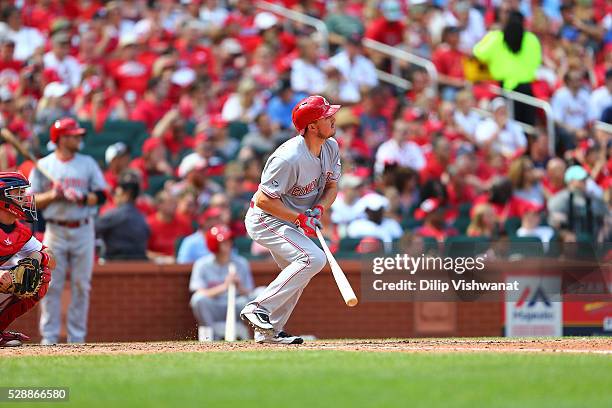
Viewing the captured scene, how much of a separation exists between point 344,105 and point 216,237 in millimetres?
4713

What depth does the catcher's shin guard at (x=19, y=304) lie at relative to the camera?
31.4ft

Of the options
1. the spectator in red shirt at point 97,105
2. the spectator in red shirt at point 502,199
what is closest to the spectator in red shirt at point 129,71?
the spectator in red shirt at point 97,105

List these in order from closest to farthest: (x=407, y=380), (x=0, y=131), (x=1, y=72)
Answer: (x=407, y=380), (x=0, y=131), (x=1, y=72)

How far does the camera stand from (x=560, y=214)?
14742 millimetres

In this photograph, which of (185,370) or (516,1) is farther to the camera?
(516,1)

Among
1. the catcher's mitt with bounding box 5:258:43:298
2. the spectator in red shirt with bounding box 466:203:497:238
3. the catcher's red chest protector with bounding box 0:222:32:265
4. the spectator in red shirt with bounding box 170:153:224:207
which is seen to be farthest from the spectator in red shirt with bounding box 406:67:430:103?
the catcher's mitt with bounding box 5:258:43:298

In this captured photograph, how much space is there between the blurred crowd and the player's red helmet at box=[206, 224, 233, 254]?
36cm

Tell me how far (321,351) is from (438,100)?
973cm

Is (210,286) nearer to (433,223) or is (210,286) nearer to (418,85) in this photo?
(433,223)

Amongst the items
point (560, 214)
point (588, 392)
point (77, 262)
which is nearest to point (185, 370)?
point (588, 392)

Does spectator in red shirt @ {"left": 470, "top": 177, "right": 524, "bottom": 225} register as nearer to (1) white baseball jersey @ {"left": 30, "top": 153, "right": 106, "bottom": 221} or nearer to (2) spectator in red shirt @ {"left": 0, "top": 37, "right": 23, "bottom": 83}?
(1) white baseball jersey @ {"left": 30, "top": 153, "right": 106, "bottom": 221}

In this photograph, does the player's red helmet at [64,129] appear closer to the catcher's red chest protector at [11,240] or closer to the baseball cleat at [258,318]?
the catcher's red chest protector at [11,240]

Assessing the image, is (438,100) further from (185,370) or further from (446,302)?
(185,370)

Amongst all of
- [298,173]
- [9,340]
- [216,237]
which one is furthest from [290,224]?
[216,237]
